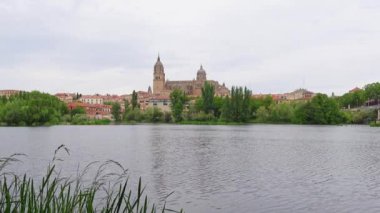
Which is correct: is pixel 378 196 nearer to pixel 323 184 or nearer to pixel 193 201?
pixel 323 184

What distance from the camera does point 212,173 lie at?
22.5 m

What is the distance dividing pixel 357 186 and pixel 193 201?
26.0 feet

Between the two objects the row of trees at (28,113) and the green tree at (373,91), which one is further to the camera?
the green tree at (373,91)

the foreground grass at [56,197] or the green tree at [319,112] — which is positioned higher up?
the green tree at [319,112]

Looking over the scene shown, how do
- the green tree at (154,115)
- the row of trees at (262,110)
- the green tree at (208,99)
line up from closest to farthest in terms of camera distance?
the row of trees at (262,110) < the green tree at (208,99) < the green tree at (154,115)

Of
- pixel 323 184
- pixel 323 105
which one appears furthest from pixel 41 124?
pixel 323 184

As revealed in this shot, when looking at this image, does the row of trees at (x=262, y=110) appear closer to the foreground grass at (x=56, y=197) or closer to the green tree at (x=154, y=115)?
the green tree at (x=154, y=115)

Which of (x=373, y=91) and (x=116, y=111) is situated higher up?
(x=373, y=91)

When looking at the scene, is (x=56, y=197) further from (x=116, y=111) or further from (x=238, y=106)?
(x=116, y=111)

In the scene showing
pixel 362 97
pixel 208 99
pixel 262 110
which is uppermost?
pixel 362 97

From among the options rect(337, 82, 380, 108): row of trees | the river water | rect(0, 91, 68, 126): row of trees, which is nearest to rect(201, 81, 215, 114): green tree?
rect(0, 91, 68, 126): row of trees

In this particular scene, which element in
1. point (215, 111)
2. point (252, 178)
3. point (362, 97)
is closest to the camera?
point (252, 178)

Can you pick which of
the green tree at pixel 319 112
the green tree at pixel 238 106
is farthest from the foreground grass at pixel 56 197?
the green tree at pixel 238 106

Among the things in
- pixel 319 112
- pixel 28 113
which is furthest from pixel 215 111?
pixel 28 113
